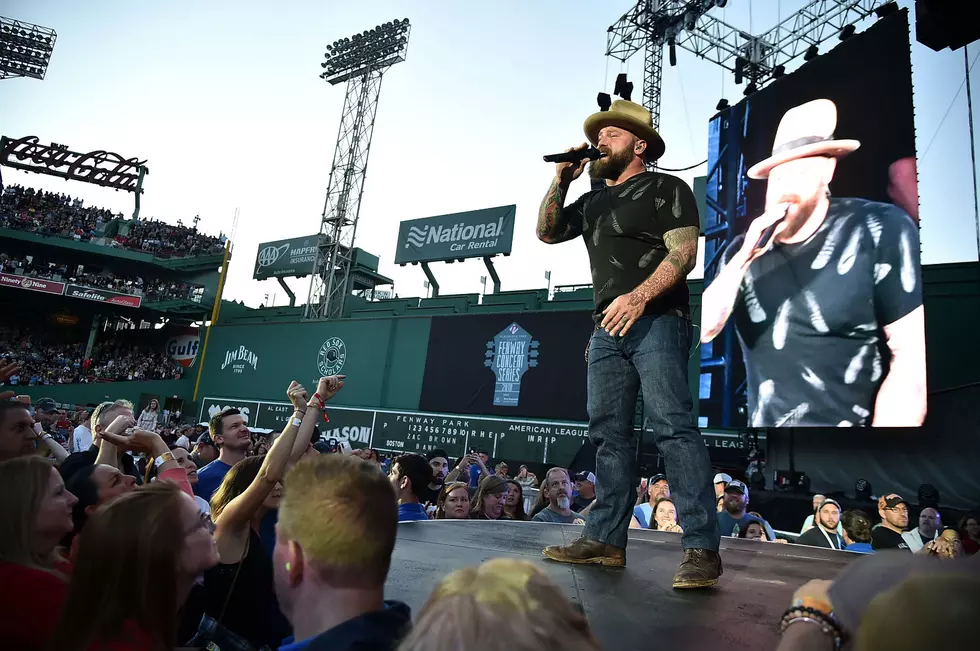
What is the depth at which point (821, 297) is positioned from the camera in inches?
376

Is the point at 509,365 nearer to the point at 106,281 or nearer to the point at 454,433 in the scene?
the point at 454,433

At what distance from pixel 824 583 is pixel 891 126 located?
1069 centimetres

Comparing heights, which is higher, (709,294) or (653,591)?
(709,294)

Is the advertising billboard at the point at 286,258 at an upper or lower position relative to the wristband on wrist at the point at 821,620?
upper

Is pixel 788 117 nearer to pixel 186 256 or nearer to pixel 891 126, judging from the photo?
pixel 891 126

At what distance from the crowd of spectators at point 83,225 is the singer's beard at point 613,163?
3487 centimetres

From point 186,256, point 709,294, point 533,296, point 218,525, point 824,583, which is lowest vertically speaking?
point 218,525

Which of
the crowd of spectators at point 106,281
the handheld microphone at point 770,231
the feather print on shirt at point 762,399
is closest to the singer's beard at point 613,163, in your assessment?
the feather print on shirt at point 762,399

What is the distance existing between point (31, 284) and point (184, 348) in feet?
23.6

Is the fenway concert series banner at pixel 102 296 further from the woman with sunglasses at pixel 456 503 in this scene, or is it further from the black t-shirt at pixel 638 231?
the black t-shirt at pixel 638 231

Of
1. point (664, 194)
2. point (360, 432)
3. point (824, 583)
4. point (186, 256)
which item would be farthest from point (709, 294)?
point (186, 256)

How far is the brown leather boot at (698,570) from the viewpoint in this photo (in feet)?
7.22

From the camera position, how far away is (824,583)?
3.34ft

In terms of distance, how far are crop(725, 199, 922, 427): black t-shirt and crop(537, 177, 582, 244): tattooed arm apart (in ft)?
25.6
